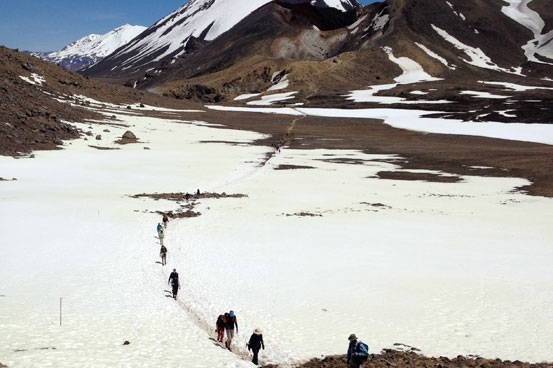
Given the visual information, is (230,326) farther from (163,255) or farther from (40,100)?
(40,100)

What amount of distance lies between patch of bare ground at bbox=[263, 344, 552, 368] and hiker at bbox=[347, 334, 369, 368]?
105 centimetres

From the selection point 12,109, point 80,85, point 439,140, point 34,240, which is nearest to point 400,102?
point 439,140

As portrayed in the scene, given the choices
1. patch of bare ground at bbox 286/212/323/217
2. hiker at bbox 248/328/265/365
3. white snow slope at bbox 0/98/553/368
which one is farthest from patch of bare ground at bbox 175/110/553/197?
hiker at bbox 248/328/265/365

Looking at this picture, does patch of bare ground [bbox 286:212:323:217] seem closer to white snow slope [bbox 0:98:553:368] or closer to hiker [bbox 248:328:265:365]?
white snow slope [bbox 0:98:553:368]

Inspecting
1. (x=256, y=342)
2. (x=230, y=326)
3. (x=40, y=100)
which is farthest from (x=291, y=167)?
(x=40, y=100)

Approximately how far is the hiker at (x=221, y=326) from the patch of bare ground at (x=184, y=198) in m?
17.3

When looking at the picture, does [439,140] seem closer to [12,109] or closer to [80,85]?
[12,109]

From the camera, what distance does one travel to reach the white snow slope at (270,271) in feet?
52.4

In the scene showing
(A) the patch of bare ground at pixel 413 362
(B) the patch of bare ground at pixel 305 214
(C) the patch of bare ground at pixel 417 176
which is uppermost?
(C) the patch of bare ground at pixel 417 176

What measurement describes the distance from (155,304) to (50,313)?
3.45 m

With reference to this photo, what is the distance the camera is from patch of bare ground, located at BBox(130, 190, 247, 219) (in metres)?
33.8

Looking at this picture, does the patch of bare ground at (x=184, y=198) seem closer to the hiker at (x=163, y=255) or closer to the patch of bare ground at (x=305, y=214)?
the patch of bare ground at (x=305, y=214)

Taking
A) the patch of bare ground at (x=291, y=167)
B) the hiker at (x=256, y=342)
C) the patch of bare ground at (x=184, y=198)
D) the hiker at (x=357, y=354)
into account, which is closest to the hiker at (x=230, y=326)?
the hiker at (x=256, y=342)

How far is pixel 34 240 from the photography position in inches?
1010
